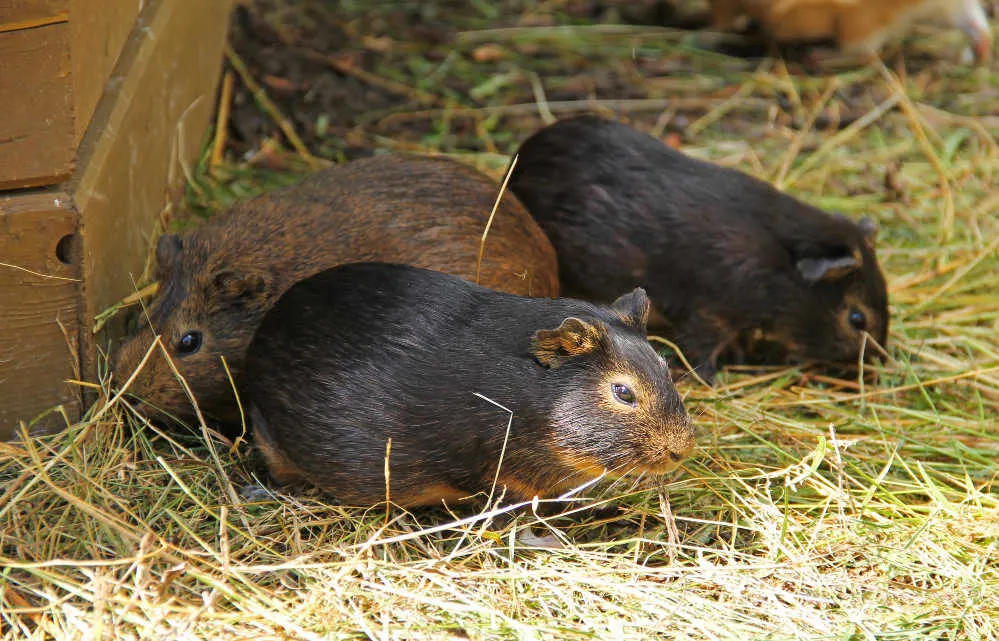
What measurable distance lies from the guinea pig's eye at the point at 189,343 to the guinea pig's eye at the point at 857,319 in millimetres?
2885

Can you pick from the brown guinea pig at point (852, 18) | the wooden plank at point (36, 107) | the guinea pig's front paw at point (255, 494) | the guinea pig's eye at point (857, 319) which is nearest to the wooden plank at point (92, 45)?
the wooden plank at point (36, 107)

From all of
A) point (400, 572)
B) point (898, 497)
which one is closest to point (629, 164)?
point (898, 497)

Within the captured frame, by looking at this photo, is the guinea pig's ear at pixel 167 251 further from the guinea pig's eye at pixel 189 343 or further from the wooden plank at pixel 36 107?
the wooden plank at pixel 36 107

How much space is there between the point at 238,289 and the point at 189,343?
274mm

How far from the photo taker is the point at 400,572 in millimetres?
3480

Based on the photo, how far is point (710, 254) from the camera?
5105 mm

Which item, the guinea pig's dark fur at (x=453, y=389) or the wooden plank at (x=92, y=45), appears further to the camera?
the wooden plank at (x=92, y=45)

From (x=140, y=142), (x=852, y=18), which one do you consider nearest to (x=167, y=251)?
(x=140, y=142)

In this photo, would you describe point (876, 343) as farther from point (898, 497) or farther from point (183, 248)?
point (183, 248)

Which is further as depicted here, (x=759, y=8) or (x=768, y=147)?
(x=759, y=8)

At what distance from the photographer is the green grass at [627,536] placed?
3342mm

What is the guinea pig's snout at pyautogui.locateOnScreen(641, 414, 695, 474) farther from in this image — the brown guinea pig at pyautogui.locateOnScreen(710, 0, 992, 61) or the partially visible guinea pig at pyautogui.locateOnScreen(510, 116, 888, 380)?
the brown guinea pig at pyautogui.locateOnScreen(710, 0, 992, 61)

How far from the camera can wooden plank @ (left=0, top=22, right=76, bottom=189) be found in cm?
365

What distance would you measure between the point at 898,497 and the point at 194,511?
2.57m
